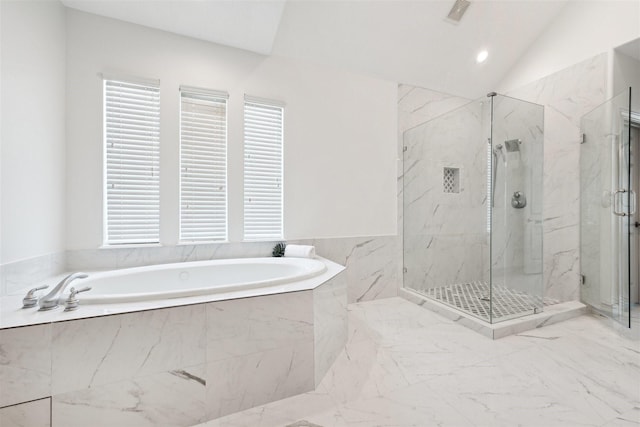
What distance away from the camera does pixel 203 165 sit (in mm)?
2350

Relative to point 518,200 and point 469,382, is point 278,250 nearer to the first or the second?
point 469,382

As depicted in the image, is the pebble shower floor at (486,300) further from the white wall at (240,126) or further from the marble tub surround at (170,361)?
the marble tub surround at (170,361)

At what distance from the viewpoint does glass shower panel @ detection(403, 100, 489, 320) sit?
308cm

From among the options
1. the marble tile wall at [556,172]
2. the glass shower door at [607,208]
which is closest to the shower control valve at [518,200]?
the marble tile wall at [556,172]

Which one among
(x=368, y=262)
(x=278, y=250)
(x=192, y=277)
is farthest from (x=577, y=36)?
(x=192, y=277)

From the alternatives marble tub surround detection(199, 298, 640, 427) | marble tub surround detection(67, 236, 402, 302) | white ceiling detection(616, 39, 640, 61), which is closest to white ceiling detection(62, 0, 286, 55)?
marble tub surround detection(67, 236, 402, 302)

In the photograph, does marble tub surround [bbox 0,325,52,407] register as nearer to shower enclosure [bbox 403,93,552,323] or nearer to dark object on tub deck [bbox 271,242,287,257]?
dark object on tub deck [bbox 271,242,287,257]

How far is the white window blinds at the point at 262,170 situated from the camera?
2.49m

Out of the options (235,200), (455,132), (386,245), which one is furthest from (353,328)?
(455,132)

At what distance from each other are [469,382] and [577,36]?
11.0 ft

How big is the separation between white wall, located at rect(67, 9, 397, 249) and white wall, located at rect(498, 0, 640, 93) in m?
1.58

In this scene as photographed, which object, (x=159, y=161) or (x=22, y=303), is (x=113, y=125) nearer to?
(x=159, y=161)

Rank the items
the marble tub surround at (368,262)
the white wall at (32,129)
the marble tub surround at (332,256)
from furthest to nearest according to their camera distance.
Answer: the marble tub surround at (368,262) < the marble tub surround at (332,256) < the white wall at (32,129)

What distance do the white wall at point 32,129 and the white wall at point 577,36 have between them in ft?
14.2
